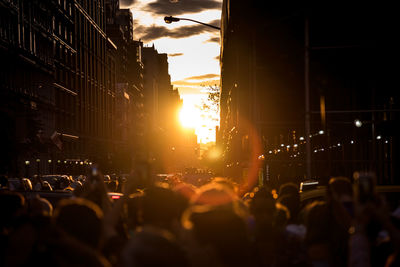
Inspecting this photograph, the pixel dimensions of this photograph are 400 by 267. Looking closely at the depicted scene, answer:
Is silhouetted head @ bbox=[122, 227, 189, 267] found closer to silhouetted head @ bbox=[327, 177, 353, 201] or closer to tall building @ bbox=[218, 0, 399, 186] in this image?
silhouetted head @ bbox=[327, 177, 353, 201]

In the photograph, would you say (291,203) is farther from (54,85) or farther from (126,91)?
(126,91)

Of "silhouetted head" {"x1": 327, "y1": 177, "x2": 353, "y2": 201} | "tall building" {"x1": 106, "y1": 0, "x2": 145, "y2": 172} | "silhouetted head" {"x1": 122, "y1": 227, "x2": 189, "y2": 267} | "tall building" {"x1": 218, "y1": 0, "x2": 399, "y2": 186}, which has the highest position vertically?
"tall building" {"x1": 106, "y1": 0, "x2": 145, "y2": 172}

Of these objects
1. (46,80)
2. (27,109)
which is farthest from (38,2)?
(27,109)

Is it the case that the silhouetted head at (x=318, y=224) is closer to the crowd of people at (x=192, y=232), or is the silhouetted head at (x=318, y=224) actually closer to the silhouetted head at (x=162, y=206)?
the crowd of people at (x=192, y=232)

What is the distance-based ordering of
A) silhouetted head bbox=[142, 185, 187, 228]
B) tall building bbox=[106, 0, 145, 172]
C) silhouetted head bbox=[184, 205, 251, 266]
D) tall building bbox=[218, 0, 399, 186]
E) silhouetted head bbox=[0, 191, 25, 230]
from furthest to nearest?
tall building bbox=[106, 0, 145, 172], tall building bbox=[218, 0, 399, 186], silhouetted head bbox=[0, 191, 25, 230], silhouetted head bbox=[142, 185, 187, 228], silhouetted head bbox=[184, 205, 251, 266]

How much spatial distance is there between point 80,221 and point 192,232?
3.24ft

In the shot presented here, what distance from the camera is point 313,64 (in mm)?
24047

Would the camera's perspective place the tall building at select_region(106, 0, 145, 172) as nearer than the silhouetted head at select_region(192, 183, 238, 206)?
No

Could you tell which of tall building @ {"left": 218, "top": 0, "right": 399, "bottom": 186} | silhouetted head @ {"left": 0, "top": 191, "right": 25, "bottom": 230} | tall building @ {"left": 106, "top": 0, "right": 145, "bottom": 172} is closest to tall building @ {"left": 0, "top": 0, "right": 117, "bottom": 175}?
tall building @ {"left": 106, "top": 0, "right": 145, "bottom": 172}

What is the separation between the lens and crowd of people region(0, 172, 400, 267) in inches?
167

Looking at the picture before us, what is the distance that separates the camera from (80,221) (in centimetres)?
494

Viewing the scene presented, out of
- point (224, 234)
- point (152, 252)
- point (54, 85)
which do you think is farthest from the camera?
point (54, 85)

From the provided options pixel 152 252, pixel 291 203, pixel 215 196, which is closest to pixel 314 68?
pixel 291 203

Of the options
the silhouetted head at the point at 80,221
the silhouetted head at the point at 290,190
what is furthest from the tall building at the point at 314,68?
the silhouetted head at the point at 80,221
